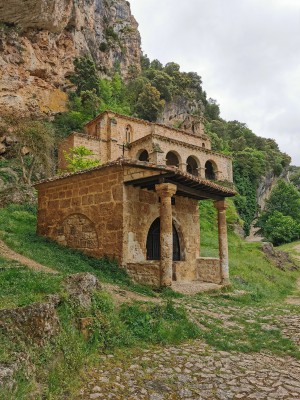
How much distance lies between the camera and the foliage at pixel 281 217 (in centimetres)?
3550

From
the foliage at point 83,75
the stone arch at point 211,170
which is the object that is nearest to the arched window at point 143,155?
the stone arch at point 211,170

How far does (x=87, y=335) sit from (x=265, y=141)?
5999 centimetres

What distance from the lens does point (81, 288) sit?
5.45 m

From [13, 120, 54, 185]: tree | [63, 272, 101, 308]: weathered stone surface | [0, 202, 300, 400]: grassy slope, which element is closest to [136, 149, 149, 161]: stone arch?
[13, 120, 54, 185]: tree

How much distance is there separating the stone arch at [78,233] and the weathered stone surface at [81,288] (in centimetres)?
461

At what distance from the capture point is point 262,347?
222 inches

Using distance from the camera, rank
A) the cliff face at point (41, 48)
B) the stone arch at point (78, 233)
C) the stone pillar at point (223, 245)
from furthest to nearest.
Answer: the cliff face at point (41, 48) → the stone pillar at point (223, 245) → the stone arch at point (78, 233)

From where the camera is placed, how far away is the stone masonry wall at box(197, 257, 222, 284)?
488 inches

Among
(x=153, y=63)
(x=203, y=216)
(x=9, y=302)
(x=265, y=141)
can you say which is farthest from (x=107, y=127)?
(x=153, y=63)

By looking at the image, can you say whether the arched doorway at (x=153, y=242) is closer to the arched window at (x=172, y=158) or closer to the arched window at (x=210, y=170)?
the arched window at (x=172, y=158)

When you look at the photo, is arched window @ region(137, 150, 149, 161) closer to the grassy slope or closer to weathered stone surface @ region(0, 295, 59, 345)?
the grassy slope

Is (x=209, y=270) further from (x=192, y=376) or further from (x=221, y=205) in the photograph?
(x=192, y=376)

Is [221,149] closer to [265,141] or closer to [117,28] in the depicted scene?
[265,141]

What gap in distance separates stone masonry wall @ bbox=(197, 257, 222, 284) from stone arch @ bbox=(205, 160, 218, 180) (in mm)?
24581
